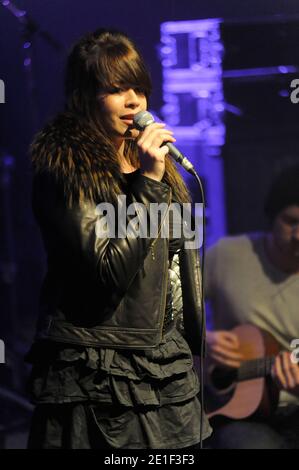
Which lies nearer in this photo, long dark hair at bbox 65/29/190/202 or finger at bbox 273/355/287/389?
long dark hair at bbox 65/29/190/202

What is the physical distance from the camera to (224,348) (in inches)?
118

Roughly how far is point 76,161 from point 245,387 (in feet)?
5.44

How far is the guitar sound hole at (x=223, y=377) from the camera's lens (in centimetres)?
297

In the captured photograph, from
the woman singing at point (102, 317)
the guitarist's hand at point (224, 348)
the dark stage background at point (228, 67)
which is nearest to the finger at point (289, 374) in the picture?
the guitarist's hand at point (224, 348)

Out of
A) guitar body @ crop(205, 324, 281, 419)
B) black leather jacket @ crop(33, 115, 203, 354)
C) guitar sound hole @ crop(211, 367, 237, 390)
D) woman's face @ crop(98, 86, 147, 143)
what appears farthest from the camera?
guitar sound hole @ crop(211, 367, 237, 390)

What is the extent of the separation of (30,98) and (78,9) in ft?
1.53

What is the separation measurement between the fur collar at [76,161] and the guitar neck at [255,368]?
157cm

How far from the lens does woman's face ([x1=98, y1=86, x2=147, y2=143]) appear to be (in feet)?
5.37

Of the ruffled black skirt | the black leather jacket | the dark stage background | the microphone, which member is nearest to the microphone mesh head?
the microphone

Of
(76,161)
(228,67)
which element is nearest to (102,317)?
(76,161)

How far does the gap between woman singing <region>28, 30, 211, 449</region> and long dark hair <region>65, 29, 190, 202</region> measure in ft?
0.24

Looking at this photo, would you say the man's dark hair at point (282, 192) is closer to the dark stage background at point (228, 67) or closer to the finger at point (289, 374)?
the dark stage background at point (228, 67)

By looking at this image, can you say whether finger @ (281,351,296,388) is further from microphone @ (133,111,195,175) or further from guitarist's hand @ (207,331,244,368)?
microphone @ (133,111,195,175)
